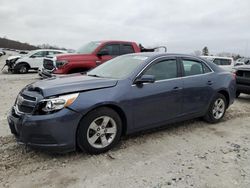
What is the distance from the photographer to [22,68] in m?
16.7

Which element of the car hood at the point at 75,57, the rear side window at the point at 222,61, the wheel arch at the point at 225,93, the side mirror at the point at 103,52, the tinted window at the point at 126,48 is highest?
the tinted window at the point at 126,48

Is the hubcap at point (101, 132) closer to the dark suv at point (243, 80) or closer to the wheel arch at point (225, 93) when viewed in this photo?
the wheel arch at point (225, 93)

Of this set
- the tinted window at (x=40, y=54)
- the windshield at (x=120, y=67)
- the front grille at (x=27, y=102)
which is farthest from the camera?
the tinted window at (x=40, y=54)

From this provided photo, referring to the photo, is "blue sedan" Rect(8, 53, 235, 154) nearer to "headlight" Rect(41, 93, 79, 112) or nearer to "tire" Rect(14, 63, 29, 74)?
"headlight" Rect(41, 93, 79, 112)

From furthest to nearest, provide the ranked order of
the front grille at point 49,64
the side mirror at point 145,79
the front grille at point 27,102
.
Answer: the front grille at point 49,64
the side mirror at point 145,79
the front grille at point 27,102

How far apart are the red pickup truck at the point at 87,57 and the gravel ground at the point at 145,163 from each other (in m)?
4.29

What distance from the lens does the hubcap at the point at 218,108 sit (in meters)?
5.65

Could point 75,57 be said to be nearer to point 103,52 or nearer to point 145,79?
point 103,52

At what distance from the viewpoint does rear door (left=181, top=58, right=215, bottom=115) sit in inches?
195

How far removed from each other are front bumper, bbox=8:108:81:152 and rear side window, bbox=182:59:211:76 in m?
2.48

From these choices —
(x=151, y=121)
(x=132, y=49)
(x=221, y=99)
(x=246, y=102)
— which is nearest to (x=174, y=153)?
(x=151, y=121)

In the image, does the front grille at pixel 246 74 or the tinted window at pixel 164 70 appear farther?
the front grille at pixel 246 74

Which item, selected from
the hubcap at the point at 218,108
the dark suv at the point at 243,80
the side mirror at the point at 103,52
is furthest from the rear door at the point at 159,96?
the side mirror at the point at 103,52

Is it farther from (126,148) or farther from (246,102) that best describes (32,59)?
(126,148)
